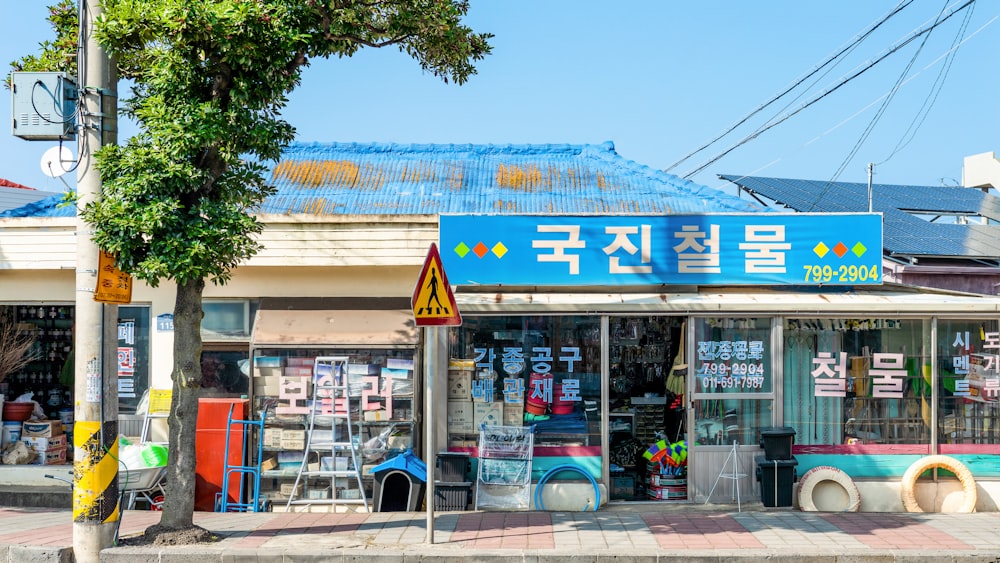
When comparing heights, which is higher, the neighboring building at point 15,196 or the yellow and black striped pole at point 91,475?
the neighboring building at point 15,196

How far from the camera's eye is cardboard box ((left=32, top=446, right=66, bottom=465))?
1235 centimetres

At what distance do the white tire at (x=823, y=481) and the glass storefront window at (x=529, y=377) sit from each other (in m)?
2.54

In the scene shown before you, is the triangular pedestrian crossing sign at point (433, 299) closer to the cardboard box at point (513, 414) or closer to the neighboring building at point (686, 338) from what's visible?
the neighboring building at point (686, 338)

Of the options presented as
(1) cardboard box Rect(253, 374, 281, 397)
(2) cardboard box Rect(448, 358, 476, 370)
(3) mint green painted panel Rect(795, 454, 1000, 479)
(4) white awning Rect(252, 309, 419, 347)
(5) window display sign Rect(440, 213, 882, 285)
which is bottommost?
(3) mint green painted panel Rect(795, 454, 1000, 479)

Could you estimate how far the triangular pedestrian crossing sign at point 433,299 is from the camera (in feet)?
28.0

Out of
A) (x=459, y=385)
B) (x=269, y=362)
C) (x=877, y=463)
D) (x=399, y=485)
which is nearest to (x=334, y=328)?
(x=269, y=362)

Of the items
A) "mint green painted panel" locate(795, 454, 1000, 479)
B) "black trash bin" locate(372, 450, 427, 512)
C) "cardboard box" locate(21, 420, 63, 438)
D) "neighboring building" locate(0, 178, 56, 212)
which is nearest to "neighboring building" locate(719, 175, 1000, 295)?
"mint green painted panel" locate(795, 454, 1000, 479)

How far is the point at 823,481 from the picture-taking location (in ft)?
35.5

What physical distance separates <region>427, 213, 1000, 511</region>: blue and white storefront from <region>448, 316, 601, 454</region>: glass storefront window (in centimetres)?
2

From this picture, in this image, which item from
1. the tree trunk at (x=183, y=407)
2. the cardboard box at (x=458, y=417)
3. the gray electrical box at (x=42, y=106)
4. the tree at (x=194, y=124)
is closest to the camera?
the tree at (x=194, y=124)

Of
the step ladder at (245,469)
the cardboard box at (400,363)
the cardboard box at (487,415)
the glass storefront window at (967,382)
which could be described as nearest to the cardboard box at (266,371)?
the step ladder at (245,469)

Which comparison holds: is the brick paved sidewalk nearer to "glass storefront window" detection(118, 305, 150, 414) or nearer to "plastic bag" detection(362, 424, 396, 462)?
"plastic bag" detection(362, 424, 396, 462)

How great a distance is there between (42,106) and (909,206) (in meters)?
17.3

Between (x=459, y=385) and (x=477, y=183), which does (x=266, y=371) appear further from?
(x=477, y=183)
